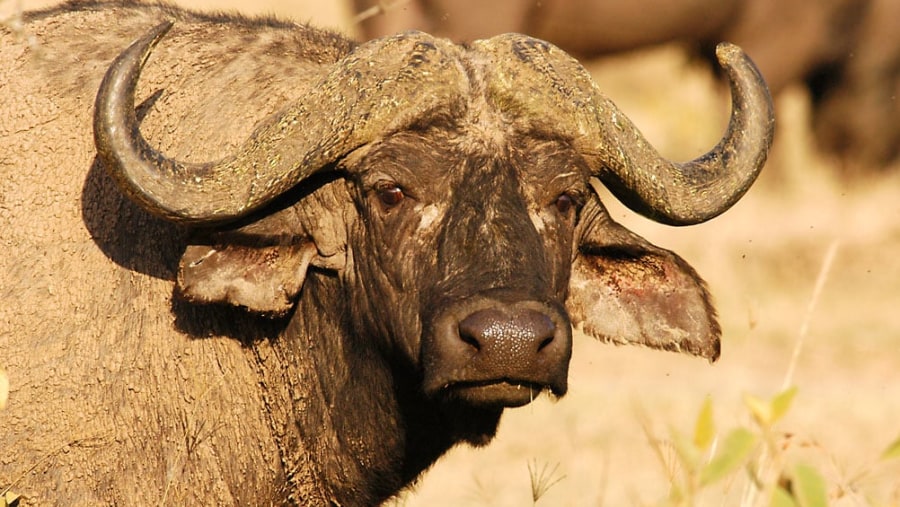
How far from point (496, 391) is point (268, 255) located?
36.1 inches

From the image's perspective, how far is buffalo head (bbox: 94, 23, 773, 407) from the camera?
170 inches

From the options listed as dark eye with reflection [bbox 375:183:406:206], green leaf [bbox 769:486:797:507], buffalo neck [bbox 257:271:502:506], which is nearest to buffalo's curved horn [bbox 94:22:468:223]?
dark eye with reflection [bbox 375:183:406:206]

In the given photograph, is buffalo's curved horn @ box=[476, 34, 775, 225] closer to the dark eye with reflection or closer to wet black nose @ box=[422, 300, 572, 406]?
the dark eye with reflection

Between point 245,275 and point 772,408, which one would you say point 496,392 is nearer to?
point 245,275

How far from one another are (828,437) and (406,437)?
14.9ft

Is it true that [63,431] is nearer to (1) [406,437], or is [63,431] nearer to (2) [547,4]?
(1) [406,437]

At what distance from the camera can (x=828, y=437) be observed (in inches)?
349

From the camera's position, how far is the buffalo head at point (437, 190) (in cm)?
431

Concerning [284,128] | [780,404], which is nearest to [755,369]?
[284,128]

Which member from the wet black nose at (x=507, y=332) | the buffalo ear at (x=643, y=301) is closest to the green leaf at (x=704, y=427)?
the wet black nose at (x=507, y=332)

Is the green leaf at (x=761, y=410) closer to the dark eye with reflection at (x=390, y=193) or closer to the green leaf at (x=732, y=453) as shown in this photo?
the green leaf at (x=732, y=453)

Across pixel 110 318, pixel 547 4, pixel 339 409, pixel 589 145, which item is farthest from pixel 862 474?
pixel 547 4

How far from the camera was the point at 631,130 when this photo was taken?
16.4 feet

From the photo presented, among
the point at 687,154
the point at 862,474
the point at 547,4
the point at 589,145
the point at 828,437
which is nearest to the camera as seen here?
the point at 862,474
